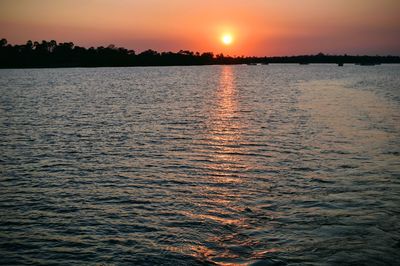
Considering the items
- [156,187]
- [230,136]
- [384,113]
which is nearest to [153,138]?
[230,136]

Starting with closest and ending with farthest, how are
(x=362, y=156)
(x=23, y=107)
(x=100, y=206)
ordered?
(x=100, y=206)
(x=362, y=156)
(x=23, y=107)

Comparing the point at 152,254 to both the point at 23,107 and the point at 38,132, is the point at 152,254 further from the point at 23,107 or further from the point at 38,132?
the point at 23,107

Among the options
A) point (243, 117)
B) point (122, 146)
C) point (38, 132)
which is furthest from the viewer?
point (243, 117)

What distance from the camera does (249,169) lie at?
2286 centimetres

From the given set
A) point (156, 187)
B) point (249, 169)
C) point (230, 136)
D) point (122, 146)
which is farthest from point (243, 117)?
point (156, 187)

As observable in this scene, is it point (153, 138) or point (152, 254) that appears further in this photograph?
point (153, 138)

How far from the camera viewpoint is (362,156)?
25.5m

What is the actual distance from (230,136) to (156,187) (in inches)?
624

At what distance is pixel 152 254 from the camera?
12.1 metres

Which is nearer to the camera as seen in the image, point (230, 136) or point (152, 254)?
point (152, 254)

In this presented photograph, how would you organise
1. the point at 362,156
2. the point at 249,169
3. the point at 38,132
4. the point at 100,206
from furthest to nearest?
the point at 38,132
the point at 362,156
the point at 249,169
the point at 100,206

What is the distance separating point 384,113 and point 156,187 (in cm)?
4009

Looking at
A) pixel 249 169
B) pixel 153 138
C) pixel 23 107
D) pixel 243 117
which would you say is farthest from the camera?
pixel 23 107

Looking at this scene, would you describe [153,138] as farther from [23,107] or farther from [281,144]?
[23,107]
